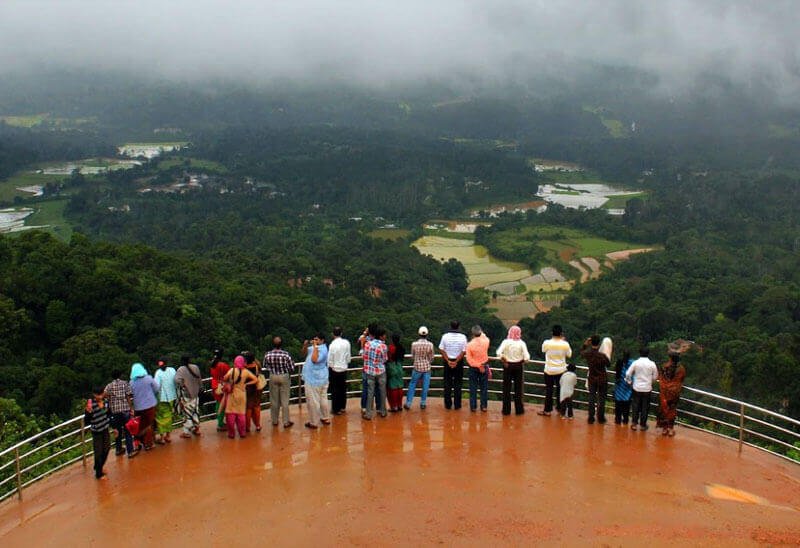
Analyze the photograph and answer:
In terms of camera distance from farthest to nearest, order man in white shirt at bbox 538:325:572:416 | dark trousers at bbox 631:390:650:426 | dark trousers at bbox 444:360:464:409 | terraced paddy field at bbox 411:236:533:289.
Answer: terraced paddy field at bbox 411:236:533:289
dark trousers at bbox 444:360:464:409
man in white shirt at bbox 538:325:572:416
dark trousers at bbox 631:390:650:426

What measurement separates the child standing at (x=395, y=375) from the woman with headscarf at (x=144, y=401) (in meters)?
3.17

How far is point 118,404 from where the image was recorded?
8359 millimetres

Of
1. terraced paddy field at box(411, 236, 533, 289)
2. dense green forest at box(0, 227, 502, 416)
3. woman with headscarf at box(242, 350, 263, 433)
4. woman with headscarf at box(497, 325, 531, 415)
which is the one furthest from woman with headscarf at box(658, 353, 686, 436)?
terraced paddy field at box(411, 236, 533, 289)

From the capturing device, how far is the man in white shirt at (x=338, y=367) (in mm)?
9438

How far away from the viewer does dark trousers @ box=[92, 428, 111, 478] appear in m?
7.93

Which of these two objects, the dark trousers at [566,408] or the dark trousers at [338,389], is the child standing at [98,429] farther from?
the dark trousers at [566,408]

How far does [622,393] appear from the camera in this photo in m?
9.33

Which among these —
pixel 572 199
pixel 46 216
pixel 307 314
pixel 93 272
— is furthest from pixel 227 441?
pixel 572 199

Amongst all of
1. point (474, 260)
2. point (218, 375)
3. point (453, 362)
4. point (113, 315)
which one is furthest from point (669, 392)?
point (474, 260)

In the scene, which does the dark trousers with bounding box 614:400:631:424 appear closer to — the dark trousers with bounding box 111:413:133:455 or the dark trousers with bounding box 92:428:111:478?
the dark trousers with bounding box 111:413:133:455

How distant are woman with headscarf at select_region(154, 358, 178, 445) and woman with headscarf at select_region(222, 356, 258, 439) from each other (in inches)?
26.9

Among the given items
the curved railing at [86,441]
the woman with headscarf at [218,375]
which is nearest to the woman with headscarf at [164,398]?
the woman with headscarf at [218,375]

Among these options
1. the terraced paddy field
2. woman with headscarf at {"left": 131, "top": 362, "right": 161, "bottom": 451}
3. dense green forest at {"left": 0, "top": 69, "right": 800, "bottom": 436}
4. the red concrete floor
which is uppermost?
woman with headscarf at {"left": 131, "top": 362, "right": 161, "bottom": 451}

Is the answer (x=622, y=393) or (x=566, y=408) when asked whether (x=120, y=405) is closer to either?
(x=566, y=408)
